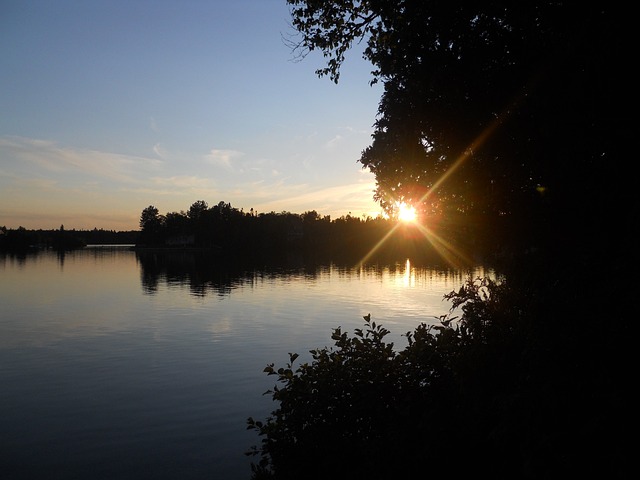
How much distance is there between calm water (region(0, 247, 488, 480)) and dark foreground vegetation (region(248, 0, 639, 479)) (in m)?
5.82

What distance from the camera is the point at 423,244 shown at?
160250 millimetres

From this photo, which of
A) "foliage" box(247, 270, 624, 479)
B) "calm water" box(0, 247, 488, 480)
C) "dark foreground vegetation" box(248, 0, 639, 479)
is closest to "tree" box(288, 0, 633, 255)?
"dark foreground vegetation" box(248, 0, 639, 479)

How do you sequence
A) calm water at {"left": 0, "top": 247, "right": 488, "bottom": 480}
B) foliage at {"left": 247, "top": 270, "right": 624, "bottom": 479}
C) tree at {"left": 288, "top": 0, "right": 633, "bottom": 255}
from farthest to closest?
calm water at {"left": 0, "top": 247, "right": 488, "bottom": 480} < tree at {"left": 288, "top": 0, "right": 633, "bottom": 255} < foliage at {"left": 247, "top": 270, "right": 624, "bottom": 479}

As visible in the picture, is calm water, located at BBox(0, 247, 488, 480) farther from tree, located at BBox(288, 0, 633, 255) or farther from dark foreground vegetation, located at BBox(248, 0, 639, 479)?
tree, located at BBox(288, 0, 633, 255)

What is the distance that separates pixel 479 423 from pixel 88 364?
67.1ft

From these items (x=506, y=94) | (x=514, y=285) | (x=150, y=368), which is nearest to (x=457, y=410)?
(x=514, y=285)

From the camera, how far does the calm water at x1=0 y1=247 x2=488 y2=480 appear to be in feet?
43.1

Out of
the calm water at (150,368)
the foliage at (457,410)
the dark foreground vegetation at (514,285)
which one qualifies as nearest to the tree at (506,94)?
the dark foreground vegetation at (514,285)

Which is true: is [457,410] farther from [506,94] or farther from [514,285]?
[506,94]

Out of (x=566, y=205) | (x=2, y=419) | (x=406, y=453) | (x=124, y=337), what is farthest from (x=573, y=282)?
(x=124, y=337)

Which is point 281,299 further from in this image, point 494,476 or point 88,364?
point 494,476

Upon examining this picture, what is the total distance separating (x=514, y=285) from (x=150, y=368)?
1795 centimetres

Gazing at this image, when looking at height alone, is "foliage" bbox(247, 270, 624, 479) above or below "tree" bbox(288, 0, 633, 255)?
below

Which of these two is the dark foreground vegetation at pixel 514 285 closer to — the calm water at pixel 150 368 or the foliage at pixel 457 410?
the foliage at pixel 457 410
